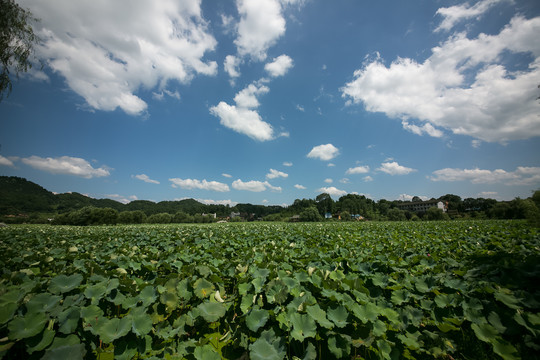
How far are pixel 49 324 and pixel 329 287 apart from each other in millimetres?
2894

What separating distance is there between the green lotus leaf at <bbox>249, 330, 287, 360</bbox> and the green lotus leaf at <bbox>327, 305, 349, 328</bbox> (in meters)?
0.60

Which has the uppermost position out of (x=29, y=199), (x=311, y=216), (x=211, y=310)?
(x=29, y=199)

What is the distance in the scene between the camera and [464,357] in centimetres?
199

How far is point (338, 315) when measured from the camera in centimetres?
208

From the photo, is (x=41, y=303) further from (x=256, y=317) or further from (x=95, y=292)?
(x=256, y=317)

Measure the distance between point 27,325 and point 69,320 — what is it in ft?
0.84

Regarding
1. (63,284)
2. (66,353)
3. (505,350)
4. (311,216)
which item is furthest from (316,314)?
(311,216)

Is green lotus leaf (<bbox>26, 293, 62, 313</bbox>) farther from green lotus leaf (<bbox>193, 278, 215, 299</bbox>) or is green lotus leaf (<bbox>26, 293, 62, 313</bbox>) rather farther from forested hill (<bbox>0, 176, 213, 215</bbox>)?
forested hill (<bbox>0, 176, 213, 215</bbox>)

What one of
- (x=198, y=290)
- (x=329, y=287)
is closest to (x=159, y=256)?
(x=198, y=290)

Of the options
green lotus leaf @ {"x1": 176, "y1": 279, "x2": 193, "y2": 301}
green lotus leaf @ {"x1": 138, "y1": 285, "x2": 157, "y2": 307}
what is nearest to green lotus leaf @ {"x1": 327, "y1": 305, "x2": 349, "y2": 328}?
green lotus leaf @ {"x1": 176, "y1": 279, "x2": 193, "y2": 301}

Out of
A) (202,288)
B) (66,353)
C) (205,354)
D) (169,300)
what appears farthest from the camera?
(202,288)

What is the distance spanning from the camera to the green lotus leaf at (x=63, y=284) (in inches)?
92.9

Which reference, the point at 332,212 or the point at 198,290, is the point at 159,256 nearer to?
the point at 198,290

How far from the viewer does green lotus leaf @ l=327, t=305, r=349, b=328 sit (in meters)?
2.03
